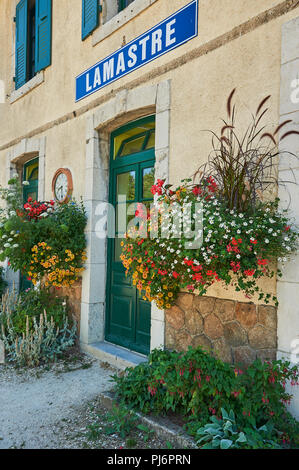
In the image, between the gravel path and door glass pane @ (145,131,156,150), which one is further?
door glass pane @ (145,131,156,150)

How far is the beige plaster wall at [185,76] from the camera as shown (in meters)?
2.83

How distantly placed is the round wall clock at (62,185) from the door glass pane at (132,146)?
90cm

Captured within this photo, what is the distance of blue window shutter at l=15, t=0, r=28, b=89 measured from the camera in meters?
6.26

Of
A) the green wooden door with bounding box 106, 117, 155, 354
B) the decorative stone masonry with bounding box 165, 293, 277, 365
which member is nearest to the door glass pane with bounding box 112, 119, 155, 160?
the green wooden door with bounding box 106, 117, 155, 354

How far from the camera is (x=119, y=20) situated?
4215 mm

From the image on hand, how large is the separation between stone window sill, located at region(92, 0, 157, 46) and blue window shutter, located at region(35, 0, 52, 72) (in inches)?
50.1

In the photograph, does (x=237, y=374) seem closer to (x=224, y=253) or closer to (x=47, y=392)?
(x=224, y=253)

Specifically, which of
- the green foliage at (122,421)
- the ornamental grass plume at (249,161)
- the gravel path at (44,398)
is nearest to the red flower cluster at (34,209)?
the gravel path at (44,398)

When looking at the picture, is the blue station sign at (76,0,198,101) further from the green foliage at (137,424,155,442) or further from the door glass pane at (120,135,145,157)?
the green foliage at (137,424,155,442)

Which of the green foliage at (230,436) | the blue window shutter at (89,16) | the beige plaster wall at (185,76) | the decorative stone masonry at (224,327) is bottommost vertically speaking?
the green foliage at (230,436)

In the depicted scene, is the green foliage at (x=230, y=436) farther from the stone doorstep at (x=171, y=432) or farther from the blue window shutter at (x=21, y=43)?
the blue window shutter at (x=21, y=43)

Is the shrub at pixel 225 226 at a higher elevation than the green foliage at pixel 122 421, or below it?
higher

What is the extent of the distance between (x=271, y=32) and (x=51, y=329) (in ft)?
12.3

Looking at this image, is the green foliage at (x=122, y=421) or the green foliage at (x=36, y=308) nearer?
the green foliage at (x=122, y=421)
